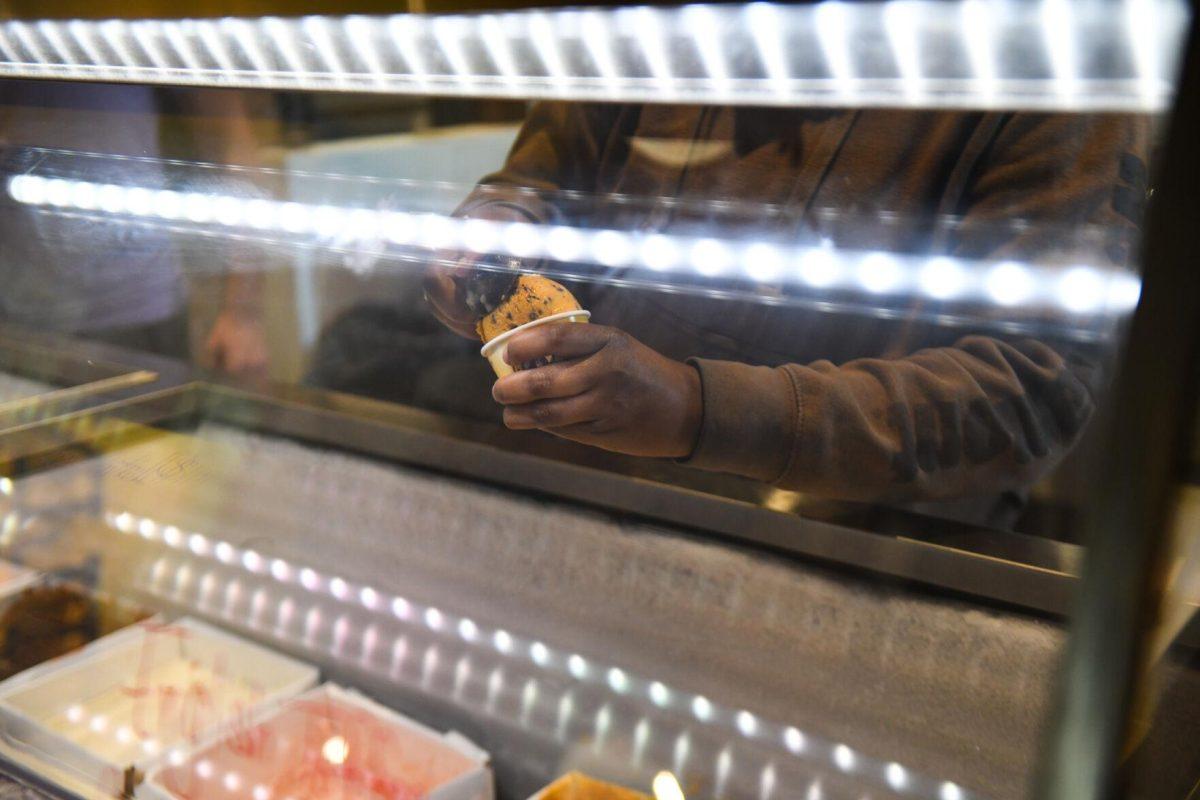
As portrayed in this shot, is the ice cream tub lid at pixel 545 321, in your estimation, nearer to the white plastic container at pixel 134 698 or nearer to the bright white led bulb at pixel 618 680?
the bright white led bulb at pixel 618 680

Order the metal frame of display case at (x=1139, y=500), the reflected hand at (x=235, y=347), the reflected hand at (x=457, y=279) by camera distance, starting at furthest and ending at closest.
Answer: the reflected hand at (x=235, y=347) < the reflected hand at (x=457, y=279) < the metal frame of display case at (x=1139, y=500)

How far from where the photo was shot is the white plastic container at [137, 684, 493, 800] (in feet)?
3.03

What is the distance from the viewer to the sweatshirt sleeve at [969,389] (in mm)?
590

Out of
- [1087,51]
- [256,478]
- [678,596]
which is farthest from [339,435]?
[1087,51]

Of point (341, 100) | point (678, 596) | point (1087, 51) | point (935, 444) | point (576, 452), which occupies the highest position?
point (341, 100)

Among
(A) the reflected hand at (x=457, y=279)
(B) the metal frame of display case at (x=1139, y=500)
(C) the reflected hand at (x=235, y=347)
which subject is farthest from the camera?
(C) the reflected hand at (x=235, y=347)

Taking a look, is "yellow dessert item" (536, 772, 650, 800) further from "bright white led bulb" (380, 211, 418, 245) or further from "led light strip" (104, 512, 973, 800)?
"bright white led bulb" (380, 211, 418, 245)

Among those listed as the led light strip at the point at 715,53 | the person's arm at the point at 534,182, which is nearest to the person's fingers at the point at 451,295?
the person's arm at the point at 534,182

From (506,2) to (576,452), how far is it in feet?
1.86

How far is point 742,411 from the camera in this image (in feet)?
2.10

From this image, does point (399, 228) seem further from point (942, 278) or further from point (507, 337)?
point (942, 278)

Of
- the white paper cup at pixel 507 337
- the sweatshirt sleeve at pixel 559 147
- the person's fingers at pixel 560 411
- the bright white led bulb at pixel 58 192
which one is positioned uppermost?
the sweatshirt sleeve at pixel 559 147

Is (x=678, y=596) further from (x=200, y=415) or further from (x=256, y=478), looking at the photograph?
(x=200, y=415)

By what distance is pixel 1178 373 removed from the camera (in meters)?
0.33
